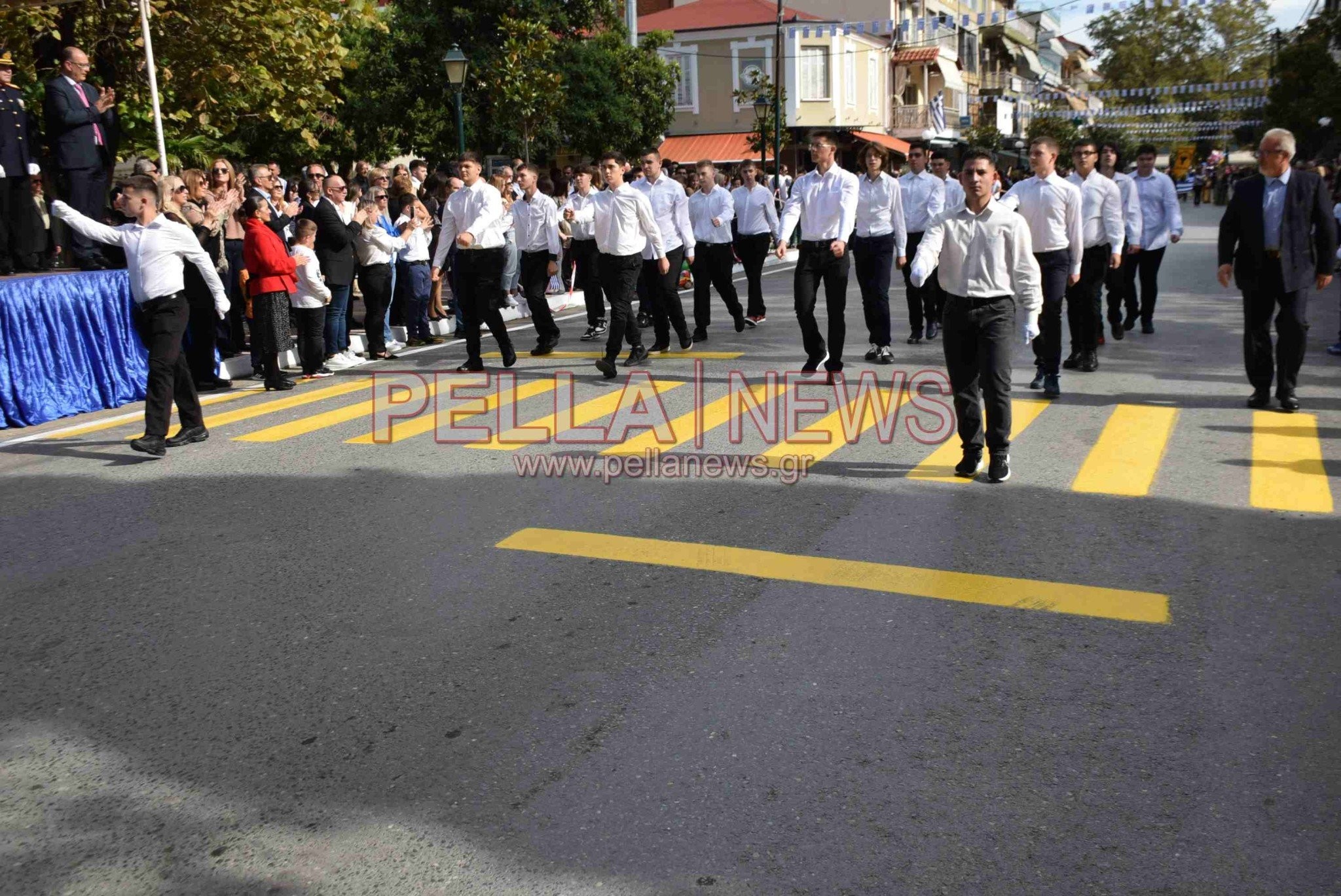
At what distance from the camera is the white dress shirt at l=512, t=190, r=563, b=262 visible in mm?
13078

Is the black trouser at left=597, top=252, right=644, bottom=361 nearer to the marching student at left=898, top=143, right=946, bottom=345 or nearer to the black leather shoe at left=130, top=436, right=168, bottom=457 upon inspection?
the marching student at left=898, top=143, right=946, bottom=345

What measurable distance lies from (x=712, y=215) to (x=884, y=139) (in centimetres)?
4214

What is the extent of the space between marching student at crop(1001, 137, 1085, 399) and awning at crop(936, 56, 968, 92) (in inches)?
2087

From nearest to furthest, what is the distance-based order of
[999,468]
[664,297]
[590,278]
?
1. [999,468]
2. [664,297]
3. [590,278]

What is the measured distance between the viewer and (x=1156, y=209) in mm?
12914

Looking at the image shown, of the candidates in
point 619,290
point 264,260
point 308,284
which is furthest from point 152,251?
point 619,290

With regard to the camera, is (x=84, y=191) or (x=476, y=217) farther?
(x=84, y=191)

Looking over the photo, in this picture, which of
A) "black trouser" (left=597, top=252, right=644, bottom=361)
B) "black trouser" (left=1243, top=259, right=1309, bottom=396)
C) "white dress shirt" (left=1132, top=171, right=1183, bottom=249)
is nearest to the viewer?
"black trouser" (left=1243, top=259, right=1309, bottom=396)

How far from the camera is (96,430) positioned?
9.59 m

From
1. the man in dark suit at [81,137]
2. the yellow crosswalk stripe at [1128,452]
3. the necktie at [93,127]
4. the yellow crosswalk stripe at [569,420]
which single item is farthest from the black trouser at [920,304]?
the necktie at [93,127]

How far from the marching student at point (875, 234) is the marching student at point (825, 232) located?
102 centimetres

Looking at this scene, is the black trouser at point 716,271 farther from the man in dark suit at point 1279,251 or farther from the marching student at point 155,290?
the marching student at point 155,290

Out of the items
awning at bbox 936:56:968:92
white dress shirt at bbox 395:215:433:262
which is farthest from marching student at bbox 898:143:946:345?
awning at bbox 936:56:968:92

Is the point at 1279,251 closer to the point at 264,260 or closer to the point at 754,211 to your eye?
the point at 754,211
